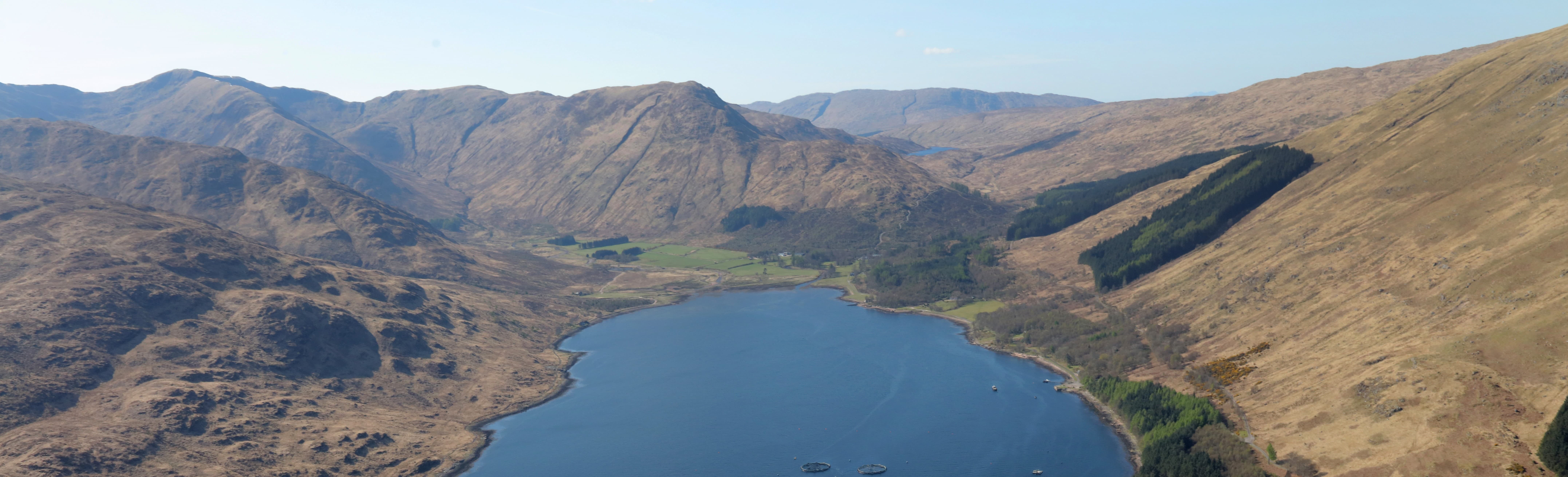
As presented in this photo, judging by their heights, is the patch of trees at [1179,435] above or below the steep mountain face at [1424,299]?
below

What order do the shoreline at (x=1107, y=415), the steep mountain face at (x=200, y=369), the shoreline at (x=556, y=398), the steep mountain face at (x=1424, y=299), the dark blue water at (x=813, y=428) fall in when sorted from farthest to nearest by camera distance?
the shoreline at (x=556, y=398), the dark blue water at (x=813, y=428), the shoreline at (x=1107, y=415), the steep mountain face at (x=200, y=369), the steep mountain face at (x=1424, y=299)

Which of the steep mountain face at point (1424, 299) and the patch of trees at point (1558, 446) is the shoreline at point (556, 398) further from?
the patch of trees at point (1558, 446)

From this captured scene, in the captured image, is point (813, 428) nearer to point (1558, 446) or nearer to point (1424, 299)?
point (1424, 299)

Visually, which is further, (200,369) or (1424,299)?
(200,369)

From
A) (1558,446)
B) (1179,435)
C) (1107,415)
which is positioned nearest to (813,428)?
(1107,415)

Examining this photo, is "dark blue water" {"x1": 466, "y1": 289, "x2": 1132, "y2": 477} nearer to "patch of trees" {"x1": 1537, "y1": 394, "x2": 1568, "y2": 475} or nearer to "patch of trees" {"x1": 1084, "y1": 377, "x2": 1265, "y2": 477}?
"patch of trees" {"x1": 1084, "y1": 377, "x2": 1265, "y2": 477}

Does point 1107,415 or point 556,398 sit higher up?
point 556,398

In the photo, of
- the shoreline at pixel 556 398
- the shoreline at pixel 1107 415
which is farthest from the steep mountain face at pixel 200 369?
the shoreline at pixel 1107 415
